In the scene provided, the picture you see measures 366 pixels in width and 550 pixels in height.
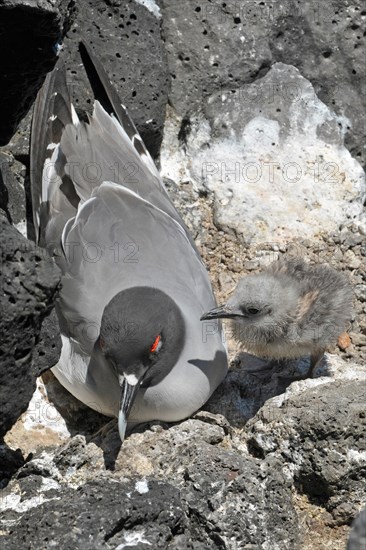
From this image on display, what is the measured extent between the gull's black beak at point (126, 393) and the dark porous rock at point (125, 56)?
195 centimetres

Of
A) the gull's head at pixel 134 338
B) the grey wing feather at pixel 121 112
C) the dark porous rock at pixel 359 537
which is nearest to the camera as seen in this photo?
the dark porous rock at pixel 359 537

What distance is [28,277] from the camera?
3902 mm

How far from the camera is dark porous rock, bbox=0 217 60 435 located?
388 cm

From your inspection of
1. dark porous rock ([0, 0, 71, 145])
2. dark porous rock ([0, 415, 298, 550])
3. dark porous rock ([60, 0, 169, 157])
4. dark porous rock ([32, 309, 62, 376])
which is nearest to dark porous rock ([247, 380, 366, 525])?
dark porous rock ([0, 415, 298, 550])

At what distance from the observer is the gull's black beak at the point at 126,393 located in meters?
4.80

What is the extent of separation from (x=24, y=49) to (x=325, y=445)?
224cm

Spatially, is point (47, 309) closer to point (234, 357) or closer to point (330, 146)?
point (234, 357)

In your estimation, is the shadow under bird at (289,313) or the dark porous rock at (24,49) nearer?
the dark porous rock at (24,49)

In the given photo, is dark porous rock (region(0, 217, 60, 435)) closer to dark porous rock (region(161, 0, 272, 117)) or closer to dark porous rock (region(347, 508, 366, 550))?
dark porous rock (region(347, 508, 366, 550))

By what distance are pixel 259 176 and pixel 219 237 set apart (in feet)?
1.59

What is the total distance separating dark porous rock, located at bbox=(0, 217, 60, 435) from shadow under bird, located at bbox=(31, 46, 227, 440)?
0.88 m

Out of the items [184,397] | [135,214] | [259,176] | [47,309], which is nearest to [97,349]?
[184,397]

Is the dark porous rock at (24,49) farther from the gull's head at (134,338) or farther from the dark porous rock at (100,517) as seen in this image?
the dark porous rock at (100,517)

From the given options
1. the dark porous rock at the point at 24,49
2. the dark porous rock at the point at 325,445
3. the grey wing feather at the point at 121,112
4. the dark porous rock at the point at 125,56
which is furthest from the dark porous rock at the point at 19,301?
the dark porous rock at the point at 125,56
